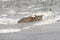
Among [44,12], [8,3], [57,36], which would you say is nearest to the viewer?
[57,36]

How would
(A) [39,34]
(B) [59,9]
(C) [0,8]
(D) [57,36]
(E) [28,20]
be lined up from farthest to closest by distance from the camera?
(C) [0,8]
(B) [59,9]
(E) [28,20]
(A) [39,34]
(D) [57,36]

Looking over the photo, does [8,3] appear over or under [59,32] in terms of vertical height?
over

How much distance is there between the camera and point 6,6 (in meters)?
13.8

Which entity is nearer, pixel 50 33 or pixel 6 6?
pixel 50 33

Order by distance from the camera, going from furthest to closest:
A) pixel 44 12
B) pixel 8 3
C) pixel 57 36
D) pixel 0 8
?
1. pixel 8 3
2. pixel 0 8
3. pixel 44 12
4. pixel 57 36

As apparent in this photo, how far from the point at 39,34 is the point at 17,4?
7.99 metres

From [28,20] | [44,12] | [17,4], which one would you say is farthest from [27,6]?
[28,20]

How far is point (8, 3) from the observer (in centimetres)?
1438

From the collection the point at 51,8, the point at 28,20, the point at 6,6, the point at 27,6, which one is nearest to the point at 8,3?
the point at 6,6

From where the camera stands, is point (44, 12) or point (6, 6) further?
point (6, 6)

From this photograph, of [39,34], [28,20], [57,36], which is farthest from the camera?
[28,20]

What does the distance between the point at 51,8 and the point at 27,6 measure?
227 cm

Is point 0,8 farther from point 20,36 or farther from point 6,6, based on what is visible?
point 20,36

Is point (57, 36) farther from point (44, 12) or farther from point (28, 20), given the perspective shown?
point (44, 12)
